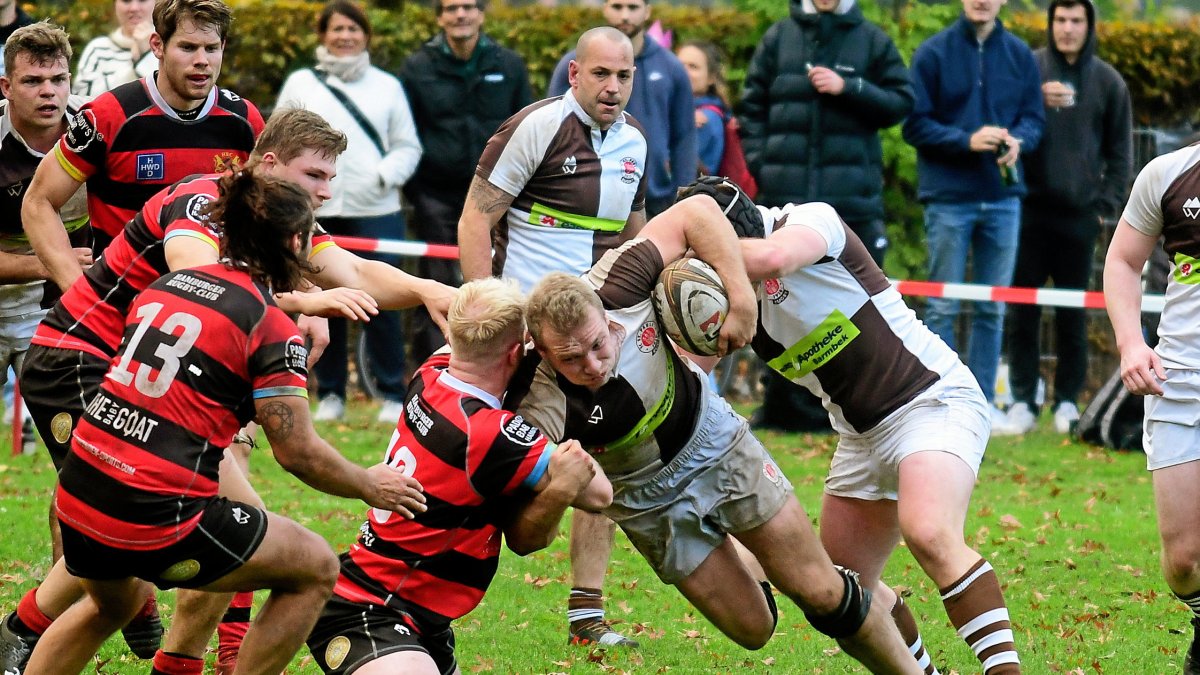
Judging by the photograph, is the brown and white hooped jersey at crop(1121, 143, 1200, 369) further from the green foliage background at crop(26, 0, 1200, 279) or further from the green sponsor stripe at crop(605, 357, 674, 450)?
the green foliage background at crop(26, 0, 1200, 279)

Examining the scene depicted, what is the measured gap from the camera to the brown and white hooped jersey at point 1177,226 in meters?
6.10

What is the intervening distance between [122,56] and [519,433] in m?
6.57

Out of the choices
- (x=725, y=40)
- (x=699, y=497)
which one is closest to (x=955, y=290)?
(x=725, y=40)

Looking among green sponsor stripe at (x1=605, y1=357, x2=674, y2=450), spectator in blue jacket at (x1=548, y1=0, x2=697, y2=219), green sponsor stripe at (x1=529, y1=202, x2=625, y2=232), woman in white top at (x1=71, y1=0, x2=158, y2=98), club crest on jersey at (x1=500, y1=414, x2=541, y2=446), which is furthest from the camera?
spectator in blue jacket at (x1=548, y1=0, x2=697, y2=219)

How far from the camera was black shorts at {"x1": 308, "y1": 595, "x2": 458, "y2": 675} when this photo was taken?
4898 mm

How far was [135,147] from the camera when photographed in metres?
6.14

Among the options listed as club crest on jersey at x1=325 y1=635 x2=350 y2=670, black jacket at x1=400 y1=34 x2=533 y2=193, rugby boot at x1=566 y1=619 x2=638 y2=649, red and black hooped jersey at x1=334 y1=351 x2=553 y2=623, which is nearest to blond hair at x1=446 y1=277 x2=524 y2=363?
red and black hooped jersey at x1=334 y1=351 x2=553 y2=623

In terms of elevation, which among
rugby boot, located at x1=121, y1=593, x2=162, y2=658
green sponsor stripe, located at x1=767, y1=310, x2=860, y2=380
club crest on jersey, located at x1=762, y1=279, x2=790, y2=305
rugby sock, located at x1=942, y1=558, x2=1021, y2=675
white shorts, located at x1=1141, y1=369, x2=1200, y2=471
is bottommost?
rugby boot, located at x1=121, y1=593, x2=162, y2=658

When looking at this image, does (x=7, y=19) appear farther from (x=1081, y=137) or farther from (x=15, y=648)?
(x=1081, y=137)

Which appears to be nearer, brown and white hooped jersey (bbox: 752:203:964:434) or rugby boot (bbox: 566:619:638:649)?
brown and white hooped jersey (bbox: 752:203:964:434)

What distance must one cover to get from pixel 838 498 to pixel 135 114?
303 centimetres

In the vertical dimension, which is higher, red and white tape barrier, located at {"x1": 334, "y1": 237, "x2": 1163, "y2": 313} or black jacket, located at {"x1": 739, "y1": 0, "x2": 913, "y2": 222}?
black jacket, located at {"x1": 739, "y1": 0, "x2": 913, "y2": 222}

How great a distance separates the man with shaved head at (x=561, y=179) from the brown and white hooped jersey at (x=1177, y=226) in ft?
7.85

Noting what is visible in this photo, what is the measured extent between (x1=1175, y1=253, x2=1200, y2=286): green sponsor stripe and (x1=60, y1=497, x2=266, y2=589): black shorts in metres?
3.60
